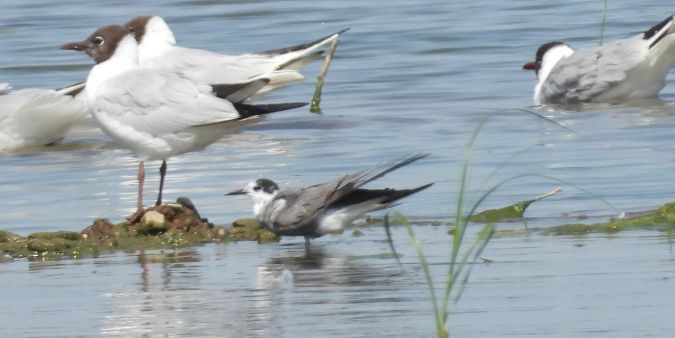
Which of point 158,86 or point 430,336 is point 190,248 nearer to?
point 158,86

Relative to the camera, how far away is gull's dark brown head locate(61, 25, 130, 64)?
827 centimetres

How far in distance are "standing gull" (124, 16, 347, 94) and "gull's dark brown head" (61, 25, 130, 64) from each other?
236cm

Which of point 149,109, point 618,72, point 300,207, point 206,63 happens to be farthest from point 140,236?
point 618,72

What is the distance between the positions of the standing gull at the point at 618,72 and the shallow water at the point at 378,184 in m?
0.24

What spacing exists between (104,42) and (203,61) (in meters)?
2.90

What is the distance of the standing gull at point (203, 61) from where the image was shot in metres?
10.9

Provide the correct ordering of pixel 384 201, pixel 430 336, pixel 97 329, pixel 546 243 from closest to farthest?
pixel 430 336 → pixel 97 329 → pixel 546 243 → pixel 384 201

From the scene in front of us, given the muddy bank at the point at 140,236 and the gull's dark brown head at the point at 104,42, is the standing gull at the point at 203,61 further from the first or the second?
the muddy bank at the point at 140,236

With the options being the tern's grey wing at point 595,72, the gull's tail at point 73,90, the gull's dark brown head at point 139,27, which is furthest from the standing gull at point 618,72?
the gull's tail at point 73,90

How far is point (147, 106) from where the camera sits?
803cm

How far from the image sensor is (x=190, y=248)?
22.9 ft

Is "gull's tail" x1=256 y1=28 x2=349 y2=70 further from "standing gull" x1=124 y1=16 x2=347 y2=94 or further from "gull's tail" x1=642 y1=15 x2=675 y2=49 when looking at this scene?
"gull's tail" x1=642 y1=15 x2=675 y2=49

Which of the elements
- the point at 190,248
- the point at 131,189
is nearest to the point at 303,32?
the point at 131,189

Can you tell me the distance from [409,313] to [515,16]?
12803mm
